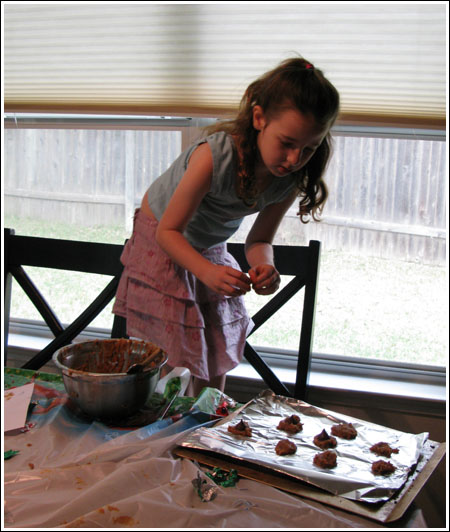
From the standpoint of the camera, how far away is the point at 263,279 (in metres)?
0.94

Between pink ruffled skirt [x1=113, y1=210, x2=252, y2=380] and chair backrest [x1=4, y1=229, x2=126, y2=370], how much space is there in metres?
0.19

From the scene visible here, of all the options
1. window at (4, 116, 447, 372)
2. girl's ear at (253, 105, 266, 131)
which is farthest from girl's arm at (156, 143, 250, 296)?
window at (4, 116, 447, 372)

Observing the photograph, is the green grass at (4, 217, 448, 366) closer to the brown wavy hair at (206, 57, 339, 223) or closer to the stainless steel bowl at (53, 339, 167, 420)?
the brown wavy hair at (206, 57, 339, 223)

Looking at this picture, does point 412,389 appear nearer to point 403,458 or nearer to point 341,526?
point 403,458

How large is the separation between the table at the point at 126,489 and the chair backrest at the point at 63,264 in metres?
0.64

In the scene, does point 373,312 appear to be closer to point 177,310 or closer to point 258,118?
point 177,310

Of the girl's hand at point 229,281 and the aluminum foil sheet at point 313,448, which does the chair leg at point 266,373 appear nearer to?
the aluminum foil sheet at point 313,448

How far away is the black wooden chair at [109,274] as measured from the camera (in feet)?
4.58

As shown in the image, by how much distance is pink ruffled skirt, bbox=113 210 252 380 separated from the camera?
1.15 m

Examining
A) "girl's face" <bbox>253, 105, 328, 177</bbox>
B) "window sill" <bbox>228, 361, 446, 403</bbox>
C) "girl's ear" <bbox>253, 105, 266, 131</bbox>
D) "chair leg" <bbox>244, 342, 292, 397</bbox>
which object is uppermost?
"girl's ear" <bbox>253, 105, 266, 131</bbox>

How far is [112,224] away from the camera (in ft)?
6.15

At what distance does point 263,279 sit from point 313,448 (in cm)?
31

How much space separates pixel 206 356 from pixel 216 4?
1003 millimetres

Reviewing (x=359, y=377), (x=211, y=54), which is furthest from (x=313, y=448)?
(x=211, y=54)
